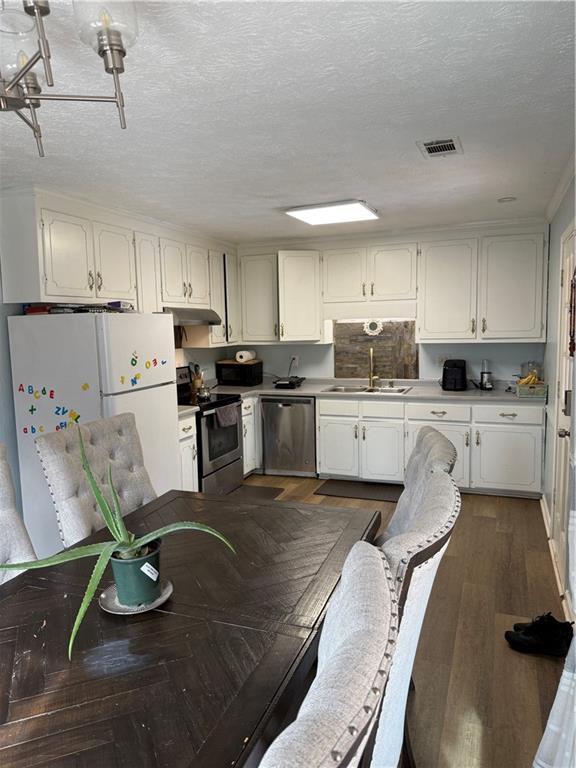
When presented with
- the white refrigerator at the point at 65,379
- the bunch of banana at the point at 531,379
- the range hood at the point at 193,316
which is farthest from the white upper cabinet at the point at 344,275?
the white refrigerator at the point at 65,379

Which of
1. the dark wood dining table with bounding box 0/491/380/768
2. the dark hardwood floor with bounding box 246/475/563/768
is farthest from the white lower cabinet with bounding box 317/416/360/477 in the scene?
the dark wood dining table with bounding box 0/491/380/768

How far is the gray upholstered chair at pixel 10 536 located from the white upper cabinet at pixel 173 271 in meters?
2.56

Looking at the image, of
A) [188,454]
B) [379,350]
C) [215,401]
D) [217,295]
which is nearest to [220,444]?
[215,401]

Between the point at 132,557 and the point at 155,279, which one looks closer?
the point at 132,557

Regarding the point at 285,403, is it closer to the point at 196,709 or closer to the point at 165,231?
the point at 165,231

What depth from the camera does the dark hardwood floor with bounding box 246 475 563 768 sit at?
6.01ft

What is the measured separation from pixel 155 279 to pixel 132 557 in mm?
3015

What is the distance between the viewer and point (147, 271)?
3891mm

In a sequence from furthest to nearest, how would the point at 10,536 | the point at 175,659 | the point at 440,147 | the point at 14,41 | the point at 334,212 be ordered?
the point at 334,212 < the point at 440,147 < the point at 10,536 < the point at 14,41 < the point at 175,659

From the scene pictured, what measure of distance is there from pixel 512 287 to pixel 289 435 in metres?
2.39

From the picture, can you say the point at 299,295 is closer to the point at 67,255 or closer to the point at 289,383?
the point at 289,383

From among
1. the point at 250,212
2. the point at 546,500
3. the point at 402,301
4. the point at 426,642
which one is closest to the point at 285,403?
the point at 402,301

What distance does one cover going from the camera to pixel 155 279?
3982 millimetres

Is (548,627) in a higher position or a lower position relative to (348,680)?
lower
